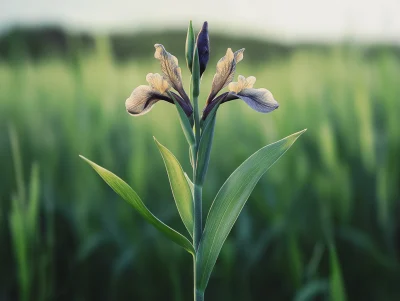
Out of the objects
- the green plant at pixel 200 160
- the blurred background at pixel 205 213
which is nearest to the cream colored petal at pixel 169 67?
the green plant at pixel 200 160

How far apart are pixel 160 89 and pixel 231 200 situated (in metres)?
0.11

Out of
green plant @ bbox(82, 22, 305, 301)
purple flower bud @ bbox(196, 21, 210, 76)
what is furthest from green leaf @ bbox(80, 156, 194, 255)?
purple flower bud @ bbox(196, 21, 210, 76)

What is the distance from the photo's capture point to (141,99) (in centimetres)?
40

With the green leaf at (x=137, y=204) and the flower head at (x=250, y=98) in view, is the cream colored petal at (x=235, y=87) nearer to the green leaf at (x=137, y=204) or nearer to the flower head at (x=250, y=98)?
the flower head at (x=250, y=98)

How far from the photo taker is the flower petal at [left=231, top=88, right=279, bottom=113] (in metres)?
0.38

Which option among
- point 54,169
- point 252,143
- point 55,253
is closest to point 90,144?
point 54,169

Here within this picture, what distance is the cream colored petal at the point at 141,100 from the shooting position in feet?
1.28

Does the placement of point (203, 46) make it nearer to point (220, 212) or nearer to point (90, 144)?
point (220, 212)

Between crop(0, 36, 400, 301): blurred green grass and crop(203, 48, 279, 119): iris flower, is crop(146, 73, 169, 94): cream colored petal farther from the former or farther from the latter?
crop(0, 36, 400, 301): blurred green grass

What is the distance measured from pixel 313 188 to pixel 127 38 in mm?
8678

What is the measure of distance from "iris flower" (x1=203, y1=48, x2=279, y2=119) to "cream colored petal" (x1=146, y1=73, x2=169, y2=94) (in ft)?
0.13

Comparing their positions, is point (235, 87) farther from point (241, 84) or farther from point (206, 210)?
point (206, 210)

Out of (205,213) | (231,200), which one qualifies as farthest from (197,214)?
(205,213)

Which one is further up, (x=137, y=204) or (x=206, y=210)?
(x=137, y=204)
